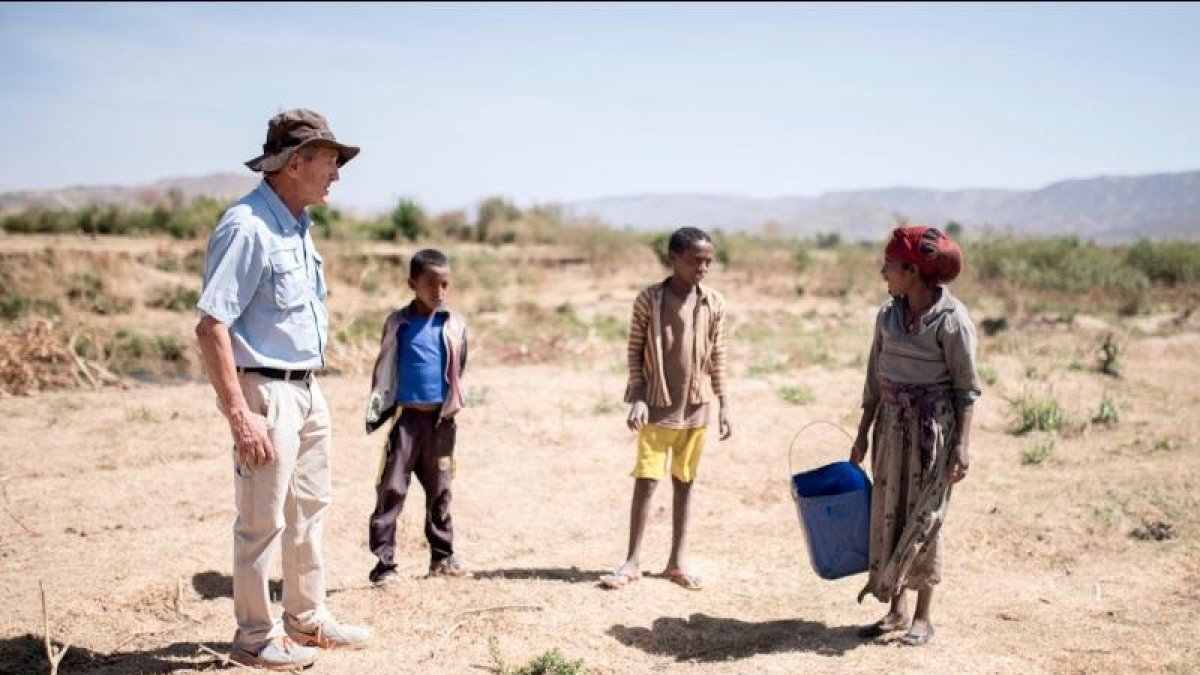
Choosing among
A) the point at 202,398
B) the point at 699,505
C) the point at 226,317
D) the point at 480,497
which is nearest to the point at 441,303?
the point at 226,317

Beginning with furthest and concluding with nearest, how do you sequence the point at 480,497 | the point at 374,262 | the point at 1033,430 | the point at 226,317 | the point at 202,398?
the point at 374,262 → the point at 202,398 → the point at 1033,430 → the point at 480,497 → the point at 226,317

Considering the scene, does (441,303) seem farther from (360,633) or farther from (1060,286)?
(1060,286)

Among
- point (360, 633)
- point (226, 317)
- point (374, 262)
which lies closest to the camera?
point (226, 317)

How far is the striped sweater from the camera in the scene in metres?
4.84

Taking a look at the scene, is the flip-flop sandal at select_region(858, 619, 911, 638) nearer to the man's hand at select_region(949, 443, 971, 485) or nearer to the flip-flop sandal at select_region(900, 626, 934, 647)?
the flip-flop sandal at select_region(900, 626, 934, 647)

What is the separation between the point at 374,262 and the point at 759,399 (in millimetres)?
12605

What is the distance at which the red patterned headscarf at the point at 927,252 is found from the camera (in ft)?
12.9

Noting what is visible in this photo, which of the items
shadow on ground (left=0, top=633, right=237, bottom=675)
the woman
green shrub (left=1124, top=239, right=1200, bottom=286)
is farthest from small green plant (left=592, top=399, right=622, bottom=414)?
green shrub (left=1124, top=239, right=1200, bottom=286)

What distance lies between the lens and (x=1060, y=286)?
1812cm

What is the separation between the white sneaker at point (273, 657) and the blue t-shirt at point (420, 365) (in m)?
1.42

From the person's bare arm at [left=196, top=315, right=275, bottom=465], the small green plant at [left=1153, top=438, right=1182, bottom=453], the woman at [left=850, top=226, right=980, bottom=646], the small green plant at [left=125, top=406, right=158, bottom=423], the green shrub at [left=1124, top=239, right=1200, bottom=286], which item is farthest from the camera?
the green shrub at [left=1124, top=239, right=1200, bottom=286]

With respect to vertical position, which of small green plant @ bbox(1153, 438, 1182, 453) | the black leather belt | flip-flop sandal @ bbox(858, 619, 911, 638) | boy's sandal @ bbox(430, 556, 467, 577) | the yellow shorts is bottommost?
flip-flop sandal @ bbox(858, 619, 911, 638)

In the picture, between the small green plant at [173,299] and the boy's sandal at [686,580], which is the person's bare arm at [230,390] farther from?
the small green plant at [173,299]

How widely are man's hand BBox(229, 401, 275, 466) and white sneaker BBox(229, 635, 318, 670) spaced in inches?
31.3
